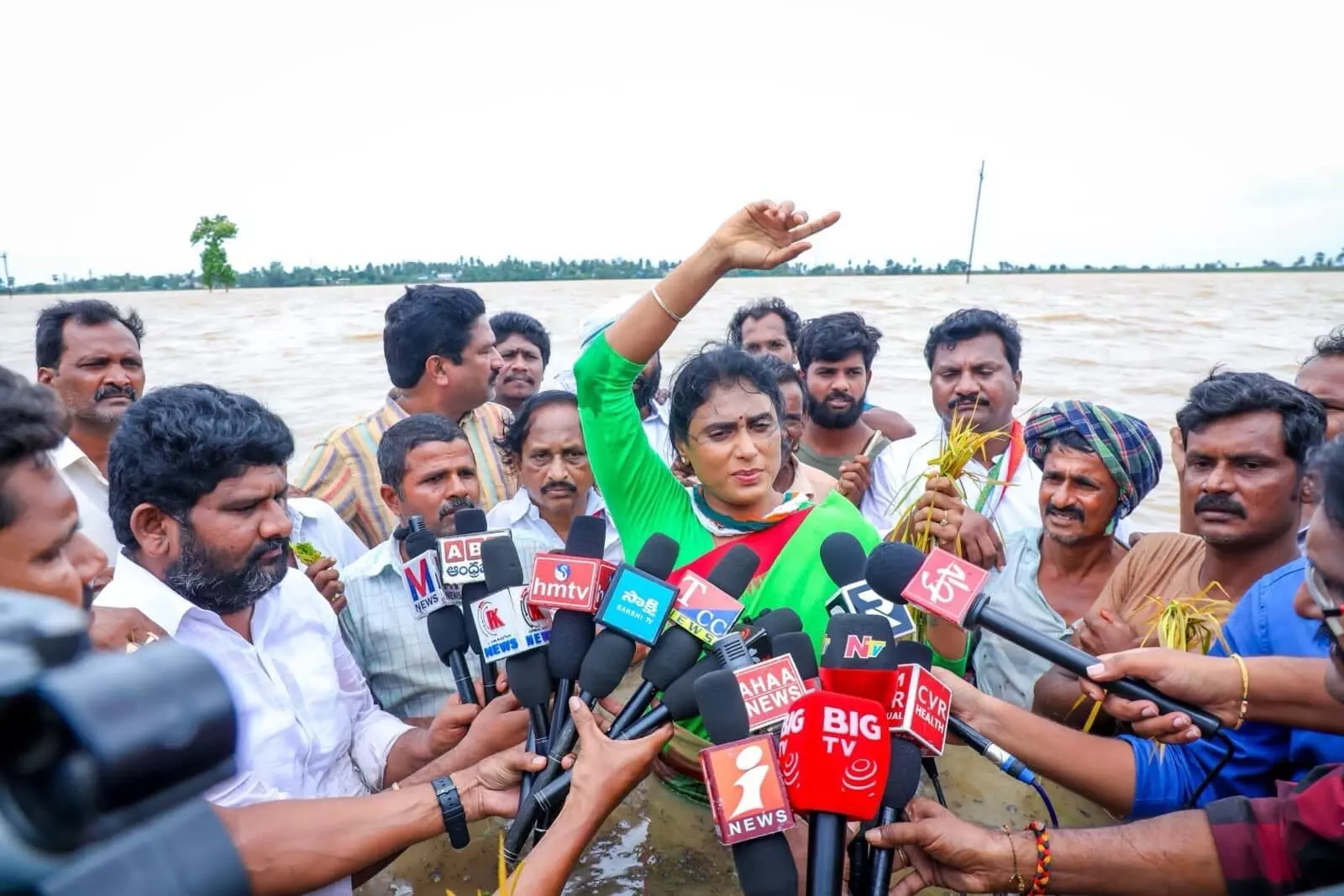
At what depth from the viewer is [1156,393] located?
20.1 meters

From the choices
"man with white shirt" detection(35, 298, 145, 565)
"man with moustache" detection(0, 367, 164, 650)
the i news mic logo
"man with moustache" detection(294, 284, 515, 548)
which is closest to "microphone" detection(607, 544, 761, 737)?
the i news mic logo

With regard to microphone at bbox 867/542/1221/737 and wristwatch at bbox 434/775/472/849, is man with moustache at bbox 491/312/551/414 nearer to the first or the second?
wristwatch at bbox 434/775/472/849

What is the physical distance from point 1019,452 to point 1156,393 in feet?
58.5

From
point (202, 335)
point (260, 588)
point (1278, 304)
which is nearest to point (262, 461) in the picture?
point (260, 588)

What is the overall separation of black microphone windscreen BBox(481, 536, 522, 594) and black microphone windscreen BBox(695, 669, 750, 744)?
2.12 ft

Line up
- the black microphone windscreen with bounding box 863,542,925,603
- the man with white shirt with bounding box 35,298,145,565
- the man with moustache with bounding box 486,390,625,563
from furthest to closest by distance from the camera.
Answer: the man with white shirt with bounding box 35,298,145,565 → the man with moustache with bounding box 486,390,625,563 → the black microphone windscreen with bounding box 863,542,925,603

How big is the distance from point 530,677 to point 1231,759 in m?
1.89

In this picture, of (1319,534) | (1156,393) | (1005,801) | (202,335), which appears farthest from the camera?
(202,335)

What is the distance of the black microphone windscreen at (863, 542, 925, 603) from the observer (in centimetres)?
241

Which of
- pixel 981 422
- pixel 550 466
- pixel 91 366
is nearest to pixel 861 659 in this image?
pixel 550 466

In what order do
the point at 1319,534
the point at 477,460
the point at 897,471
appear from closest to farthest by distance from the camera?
the point at 1319,534, the point at 897,471, the point at 477,460

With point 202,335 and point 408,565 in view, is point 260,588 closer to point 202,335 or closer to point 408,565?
point 408,565

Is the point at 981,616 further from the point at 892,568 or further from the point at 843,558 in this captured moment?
the point at 843,558

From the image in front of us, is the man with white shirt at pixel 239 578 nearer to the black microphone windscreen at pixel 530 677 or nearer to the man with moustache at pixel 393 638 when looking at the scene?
the black microphone windscreen at pixel 530 677
